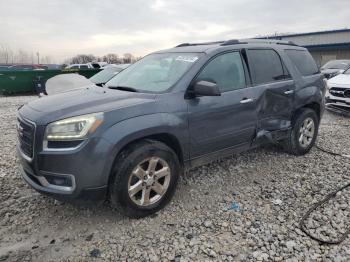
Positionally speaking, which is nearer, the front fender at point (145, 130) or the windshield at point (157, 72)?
the front fender at point (145, 130)

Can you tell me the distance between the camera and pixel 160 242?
3.12m

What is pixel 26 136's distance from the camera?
3.24 metres

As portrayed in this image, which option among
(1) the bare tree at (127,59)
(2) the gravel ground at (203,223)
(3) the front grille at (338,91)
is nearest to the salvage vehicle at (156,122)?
(2) the gravel ground at (203,223)

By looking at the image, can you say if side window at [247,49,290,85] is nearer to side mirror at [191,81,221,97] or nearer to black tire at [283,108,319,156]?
black tire at [283,108,319,156]

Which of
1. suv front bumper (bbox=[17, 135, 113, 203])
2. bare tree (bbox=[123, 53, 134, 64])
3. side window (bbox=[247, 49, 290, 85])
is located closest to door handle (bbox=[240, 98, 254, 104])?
side window (bbox=[247, 49, 290, 85])

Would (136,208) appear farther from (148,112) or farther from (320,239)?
(320,239)

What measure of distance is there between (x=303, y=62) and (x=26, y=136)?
4.44 meters

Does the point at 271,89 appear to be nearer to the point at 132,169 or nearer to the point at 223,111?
the point at 223,111

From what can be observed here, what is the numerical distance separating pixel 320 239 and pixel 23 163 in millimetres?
3075

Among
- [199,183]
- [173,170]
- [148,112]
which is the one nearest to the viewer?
[148,112]

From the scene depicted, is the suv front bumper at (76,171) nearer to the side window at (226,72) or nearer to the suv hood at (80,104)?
the suv hood at (80,104)

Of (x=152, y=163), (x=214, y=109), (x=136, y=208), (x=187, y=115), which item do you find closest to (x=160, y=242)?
(x=136, y=208)

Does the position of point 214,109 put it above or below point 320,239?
above

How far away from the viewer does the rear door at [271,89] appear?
446 centimetres
